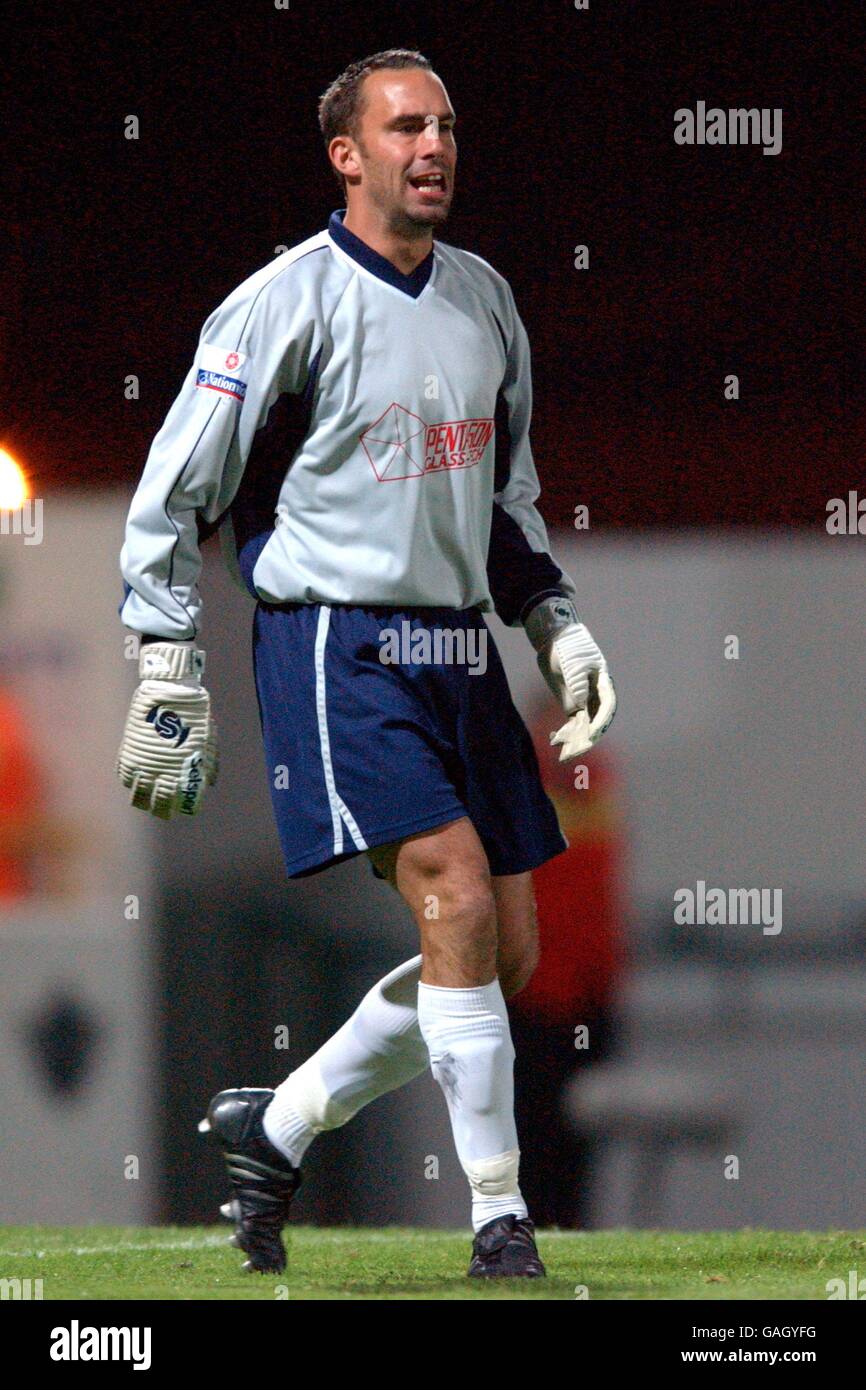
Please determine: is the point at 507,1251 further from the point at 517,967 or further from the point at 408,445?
the point at 408,445

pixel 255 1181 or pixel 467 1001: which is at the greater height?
pixel 467 1001

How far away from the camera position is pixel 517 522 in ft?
10.3

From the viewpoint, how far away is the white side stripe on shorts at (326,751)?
2.74m

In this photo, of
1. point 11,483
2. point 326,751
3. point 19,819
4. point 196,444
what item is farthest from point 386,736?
point 19,819

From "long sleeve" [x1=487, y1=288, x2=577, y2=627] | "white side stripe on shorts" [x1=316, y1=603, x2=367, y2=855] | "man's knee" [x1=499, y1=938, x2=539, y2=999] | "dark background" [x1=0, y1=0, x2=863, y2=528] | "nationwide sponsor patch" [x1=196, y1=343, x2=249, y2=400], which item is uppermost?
"dark background" [x1=0, y1=0, x2=863, y2=528]

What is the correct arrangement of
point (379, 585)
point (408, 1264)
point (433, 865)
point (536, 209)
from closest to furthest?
point (433, 865) → point (379, 585) → point (408, 1264) → point (536, 209)

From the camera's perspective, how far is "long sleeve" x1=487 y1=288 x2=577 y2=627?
3094 mm

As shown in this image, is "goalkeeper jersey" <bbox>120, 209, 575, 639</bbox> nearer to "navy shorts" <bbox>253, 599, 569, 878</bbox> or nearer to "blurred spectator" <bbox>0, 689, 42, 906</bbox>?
"navy shorts" <bbox>253, 599, 569, 878</bbox>

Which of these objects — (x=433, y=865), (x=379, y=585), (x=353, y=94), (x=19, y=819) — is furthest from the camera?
(x=19, y=819)

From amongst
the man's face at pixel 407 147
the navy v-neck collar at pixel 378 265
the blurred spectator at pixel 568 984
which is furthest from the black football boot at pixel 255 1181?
the blurred spectator at pixel 568 984

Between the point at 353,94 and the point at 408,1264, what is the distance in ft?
5.72

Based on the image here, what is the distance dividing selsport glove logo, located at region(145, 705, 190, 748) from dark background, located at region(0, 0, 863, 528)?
90.5 inches

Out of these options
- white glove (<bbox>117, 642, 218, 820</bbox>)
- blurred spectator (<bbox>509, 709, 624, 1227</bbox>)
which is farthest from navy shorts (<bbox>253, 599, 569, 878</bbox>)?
blurred spectator (<bbox>509, 709, 624, 1227</bbox>)

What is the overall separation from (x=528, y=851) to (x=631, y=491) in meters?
2.55
